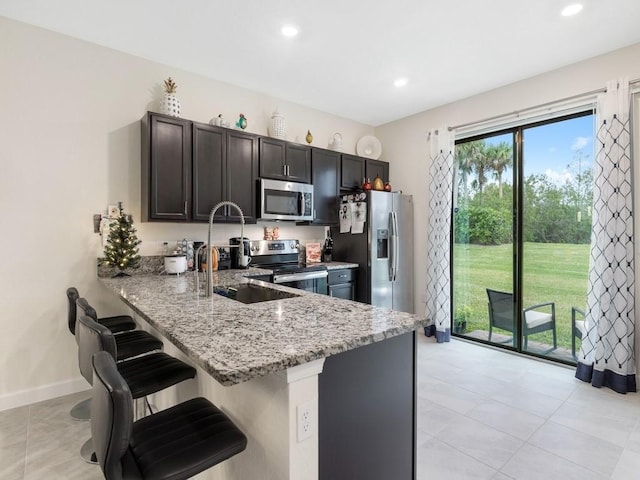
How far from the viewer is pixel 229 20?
256cm

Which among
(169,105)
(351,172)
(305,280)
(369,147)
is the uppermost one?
(369,147)

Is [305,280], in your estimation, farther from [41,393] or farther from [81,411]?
[41,393]

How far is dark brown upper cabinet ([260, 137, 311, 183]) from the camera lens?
12.0 feet

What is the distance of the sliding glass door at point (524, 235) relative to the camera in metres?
3.35

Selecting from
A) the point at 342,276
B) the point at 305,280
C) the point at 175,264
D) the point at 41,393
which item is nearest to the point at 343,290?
the point at 342,276

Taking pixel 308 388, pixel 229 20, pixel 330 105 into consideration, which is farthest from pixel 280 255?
pixel 308 388

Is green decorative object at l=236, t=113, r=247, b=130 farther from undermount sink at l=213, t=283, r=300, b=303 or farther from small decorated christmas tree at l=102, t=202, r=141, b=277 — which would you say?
undermount sink at l=213, t=283, r=300, b=303

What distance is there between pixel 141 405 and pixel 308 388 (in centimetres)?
197

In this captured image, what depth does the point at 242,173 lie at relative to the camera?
349 cm

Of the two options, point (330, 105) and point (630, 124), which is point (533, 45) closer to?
point (630, 124)

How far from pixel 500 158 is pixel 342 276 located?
7.39 ft

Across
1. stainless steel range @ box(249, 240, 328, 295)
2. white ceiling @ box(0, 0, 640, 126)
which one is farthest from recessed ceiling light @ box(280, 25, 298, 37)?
stainless steel range @ box(249, 240, 328, 295)

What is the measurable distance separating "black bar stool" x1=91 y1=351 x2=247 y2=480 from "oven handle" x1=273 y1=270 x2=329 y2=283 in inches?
86.1

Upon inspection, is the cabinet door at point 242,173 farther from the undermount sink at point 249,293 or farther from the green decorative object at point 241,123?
the undermount sink at point 249,293
